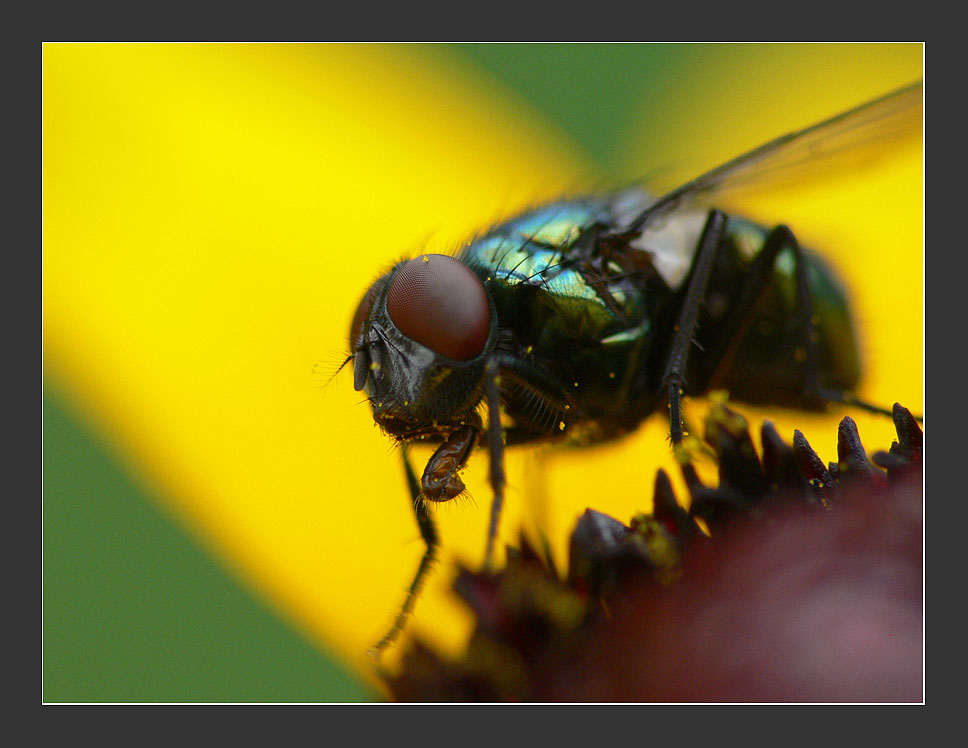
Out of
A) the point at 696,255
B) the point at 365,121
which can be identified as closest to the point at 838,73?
the point at 696,255

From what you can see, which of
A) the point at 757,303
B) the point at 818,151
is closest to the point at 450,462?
the point at 757,303

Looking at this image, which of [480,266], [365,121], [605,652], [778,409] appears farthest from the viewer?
[365,121]

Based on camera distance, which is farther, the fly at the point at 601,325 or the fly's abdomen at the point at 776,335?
the fly's abdomen at the point at 776,335

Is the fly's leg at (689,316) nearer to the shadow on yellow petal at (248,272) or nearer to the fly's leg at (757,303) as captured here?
the fly's leg at (757,303)

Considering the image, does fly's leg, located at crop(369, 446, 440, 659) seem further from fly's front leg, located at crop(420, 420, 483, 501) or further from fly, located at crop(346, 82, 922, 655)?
fly's front leg, located at crop(420, 420, 483, 501)

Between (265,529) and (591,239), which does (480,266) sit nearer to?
(591,239)

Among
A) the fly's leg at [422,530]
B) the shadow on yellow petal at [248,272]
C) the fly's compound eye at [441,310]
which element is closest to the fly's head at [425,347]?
the fly's compound eye at [441,310]

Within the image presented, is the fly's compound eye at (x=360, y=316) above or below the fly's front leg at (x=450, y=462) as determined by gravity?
above

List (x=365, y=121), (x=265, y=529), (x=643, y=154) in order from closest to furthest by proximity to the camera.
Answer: (x=265, y=529), (x=365, y=121), (x=643, y=154)

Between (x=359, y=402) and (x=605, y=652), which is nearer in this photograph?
(x=605, y=652)
